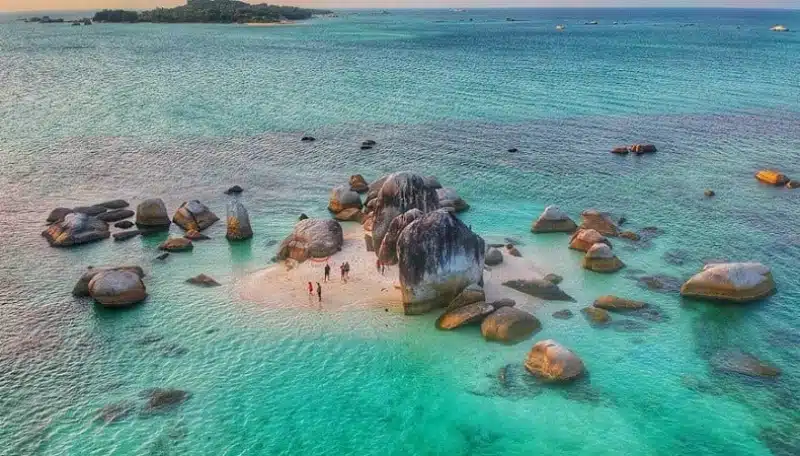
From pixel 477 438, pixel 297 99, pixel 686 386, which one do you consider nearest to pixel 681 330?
pixel 686 386

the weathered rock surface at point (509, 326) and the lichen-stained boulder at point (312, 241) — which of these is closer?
the weathered rock surface at point (509, 326)

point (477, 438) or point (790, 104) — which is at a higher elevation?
Result: point (790, 104)

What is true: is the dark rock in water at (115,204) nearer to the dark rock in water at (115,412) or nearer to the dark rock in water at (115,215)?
the dark rock in water at (115,215)

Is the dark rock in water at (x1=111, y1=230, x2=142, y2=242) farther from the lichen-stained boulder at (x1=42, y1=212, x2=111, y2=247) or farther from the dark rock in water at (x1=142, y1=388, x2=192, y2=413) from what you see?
the dark rock in water at (x1=142, y1=388, x2=192, y2=413)

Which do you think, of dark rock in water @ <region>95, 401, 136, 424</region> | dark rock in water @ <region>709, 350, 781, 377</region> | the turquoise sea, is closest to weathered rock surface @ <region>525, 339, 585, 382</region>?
the turquoise sea

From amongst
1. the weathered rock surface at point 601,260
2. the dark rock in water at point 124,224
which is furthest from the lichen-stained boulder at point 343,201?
the weathered rock surface at point 601,260

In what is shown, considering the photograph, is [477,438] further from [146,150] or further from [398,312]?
[146,150]
